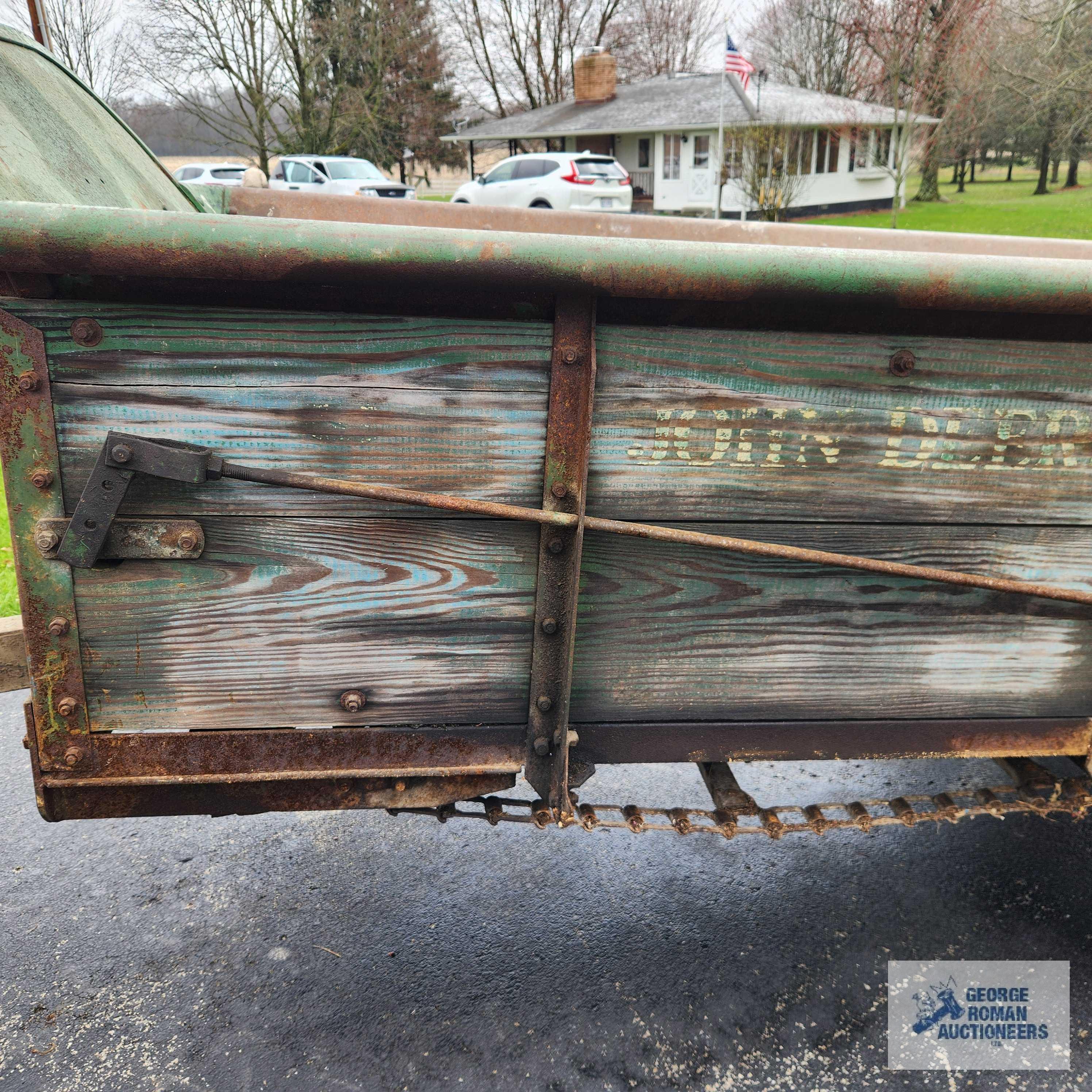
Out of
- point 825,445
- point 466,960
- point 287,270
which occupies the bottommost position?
point 466,960

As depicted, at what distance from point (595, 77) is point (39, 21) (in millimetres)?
36047

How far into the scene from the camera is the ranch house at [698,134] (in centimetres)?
2833

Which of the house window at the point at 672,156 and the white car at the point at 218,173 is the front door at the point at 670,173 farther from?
the white car at the point at 218,173

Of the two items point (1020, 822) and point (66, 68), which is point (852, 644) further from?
point (66, 68)

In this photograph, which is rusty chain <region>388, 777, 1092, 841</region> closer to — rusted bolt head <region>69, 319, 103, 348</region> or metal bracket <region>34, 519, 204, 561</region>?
metal bracket <region>34, 519, 204, 561</region>

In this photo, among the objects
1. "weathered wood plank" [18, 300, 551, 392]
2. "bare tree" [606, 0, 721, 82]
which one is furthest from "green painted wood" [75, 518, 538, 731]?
"bare tree" [606, 0, 721, 82]

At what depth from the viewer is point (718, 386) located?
4.91 feet

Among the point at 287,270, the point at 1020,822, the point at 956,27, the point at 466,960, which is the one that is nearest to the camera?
the point at 287,270

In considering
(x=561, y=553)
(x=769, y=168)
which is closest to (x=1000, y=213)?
(x=769, y=168)

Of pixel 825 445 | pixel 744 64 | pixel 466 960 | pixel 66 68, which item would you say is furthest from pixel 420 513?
pixel 744 64

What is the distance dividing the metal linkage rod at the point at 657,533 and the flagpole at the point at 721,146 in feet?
40.1

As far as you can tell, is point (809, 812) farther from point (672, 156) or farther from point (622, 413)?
point (672, 156)

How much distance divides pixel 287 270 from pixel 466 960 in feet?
5.77

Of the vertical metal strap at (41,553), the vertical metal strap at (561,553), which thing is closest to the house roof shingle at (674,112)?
the vertical metal strap at (561,553)
